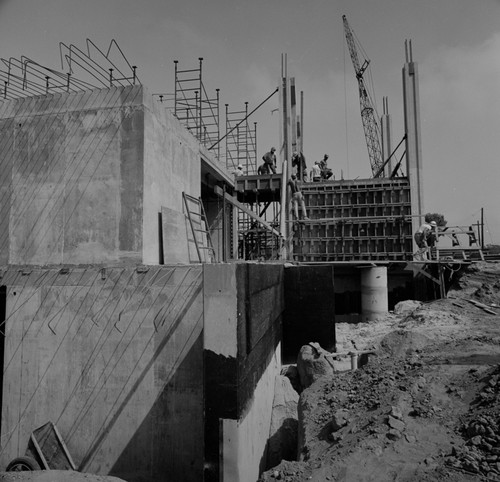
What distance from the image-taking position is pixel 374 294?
15297 mm

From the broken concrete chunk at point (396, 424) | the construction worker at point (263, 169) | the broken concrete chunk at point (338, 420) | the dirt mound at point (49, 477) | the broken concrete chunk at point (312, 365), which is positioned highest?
the construction worker at point (263, 169)

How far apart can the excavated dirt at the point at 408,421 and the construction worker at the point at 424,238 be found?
25.5 feet

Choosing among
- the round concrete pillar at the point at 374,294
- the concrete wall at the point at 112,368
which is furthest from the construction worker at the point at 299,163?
the concrete wall at the point at 112,368

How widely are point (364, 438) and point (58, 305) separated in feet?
20.7

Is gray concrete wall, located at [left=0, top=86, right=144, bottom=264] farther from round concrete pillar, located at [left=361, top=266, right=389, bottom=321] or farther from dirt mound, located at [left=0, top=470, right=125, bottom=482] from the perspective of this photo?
round concrete pillar, located at [left=361, top=266, right=389, bottom=321]

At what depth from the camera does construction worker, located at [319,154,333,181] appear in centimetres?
2141

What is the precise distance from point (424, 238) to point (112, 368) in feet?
46.4

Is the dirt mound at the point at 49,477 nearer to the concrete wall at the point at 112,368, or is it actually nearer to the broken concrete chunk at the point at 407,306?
the concrete wall at the point at 112,368

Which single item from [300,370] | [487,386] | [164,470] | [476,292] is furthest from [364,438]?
[476,292]

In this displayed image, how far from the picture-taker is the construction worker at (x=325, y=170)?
21406 millimetres

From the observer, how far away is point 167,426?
23.2ft

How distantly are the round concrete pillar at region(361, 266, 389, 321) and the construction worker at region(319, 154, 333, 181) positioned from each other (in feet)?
25.0

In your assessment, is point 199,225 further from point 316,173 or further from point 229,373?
point 316,173

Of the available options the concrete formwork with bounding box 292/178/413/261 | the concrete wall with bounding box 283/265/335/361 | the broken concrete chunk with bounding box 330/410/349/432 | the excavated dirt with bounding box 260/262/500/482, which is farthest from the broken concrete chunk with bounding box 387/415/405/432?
the concrete formwork with bounding box 292/178/413/261
